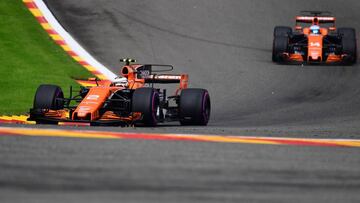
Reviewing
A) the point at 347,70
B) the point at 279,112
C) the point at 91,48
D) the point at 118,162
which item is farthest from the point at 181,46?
the point at 118,162

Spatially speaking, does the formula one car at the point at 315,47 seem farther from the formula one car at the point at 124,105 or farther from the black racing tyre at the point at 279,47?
the formula one car at the point at 124,105

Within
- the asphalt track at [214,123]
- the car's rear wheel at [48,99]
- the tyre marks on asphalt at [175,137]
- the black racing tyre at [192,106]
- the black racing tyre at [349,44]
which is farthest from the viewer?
the black racing tyre at [349,44]

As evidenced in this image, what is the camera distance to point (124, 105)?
11.9m

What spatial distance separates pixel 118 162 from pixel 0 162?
775mm

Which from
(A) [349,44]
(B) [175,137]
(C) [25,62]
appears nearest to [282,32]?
(A) [349,44]

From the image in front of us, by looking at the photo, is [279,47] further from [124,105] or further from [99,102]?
[99,102]

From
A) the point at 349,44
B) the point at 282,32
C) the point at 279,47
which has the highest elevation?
the point at 282,32

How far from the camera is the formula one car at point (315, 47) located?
774 inches

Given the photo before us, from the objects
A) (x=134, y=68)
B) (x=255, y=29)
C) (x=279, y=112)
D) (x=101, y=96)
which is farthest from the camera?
(x=255, y=29)

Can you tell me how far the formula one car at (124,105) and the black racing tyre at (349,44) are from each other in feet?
24.9

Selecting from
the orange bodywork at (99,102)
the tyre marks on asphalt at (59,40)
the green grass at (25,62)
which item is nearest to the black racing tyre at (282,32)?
the tyre marks on asphalt at (59,40)

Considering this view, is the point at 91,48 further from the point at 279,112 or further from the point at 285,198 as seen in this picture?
the point at 285,198

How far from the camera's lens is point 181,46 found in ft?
66.8

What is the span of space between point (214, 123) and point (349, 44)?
7159 millimetres
